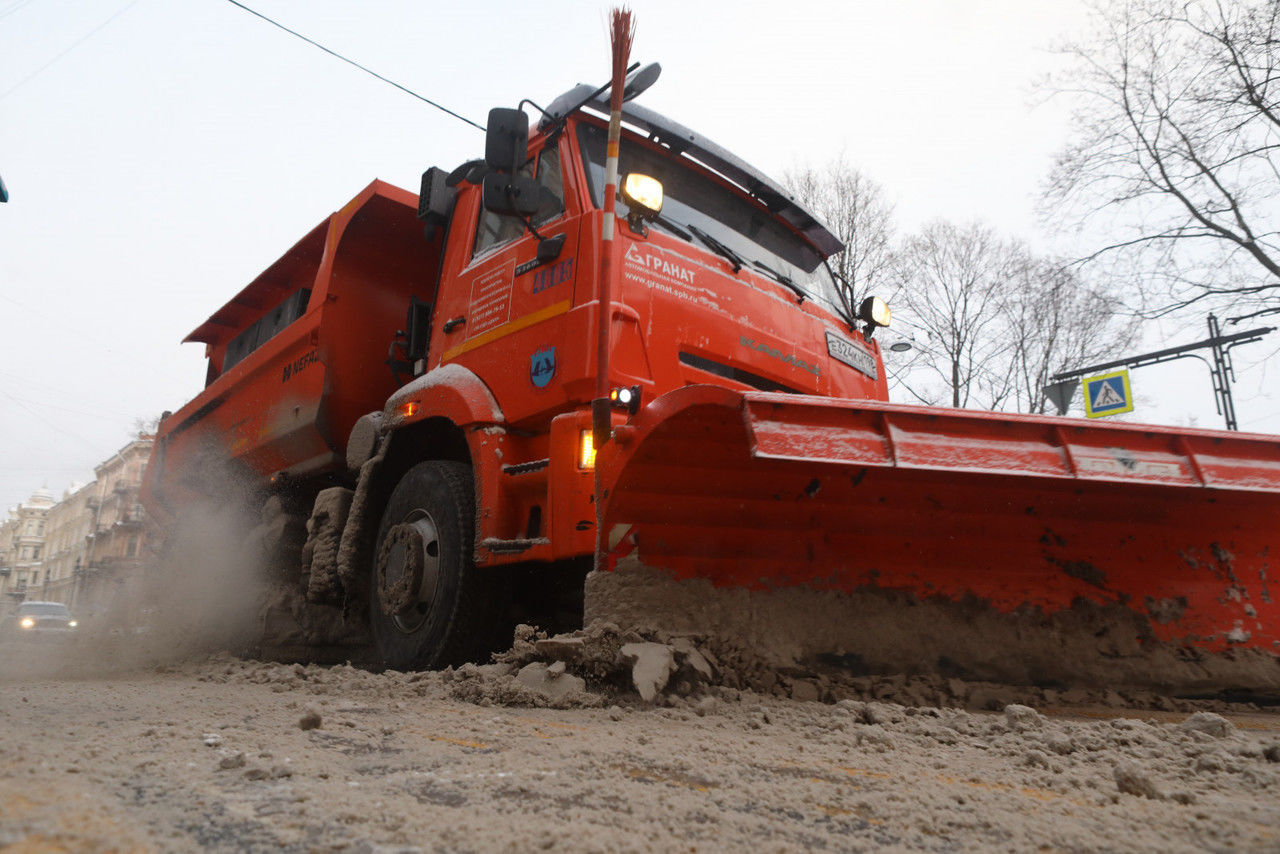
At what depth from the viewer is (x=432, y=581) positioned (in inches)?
149

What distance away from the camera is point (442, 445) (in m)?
4.25

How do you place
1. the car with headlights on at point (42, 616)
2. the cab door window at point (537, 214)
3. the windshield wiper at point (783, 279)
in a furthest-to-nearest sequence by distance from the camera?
the car with headlights on at point (42, 616), the windshield wiper at point (783, 279), the cab door window at point (537, 214)

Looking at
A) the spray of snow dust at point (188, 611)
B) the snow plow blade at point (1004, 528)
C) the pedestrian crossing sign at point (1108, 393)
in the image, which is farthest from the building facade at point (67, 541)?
the snow plow blade at point (1004, 528)

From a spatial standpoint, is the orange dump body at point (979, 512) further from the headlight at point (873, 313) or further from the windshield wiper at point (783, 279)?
the headlight at point (873, 313)

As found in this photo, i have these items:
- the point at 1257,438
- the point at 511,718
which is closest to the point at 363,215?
the point at 511,718

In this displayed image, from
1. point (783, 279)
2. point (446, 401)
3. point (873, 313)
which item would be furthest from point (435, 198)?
point (873, 313)

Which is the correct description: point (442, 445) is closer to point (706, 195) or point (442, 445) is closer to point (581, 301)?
point (581, 301)

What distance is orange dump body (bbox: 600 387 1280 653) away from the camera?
8.43 ft

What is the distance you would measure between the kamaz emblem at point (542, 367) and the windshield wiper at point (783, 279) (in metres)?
1.29

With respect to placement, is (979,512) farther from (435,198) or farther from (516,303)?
(435,198)

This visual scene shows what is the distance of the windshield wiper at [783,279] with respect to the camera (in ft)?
13.6

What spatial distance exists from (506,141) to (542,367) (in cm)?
103

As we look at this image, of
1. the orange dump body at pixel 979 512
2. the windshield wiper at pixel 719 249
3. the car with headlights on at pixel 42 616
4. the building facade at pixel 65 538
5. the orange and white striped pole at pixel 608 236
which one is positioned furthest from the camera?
the building facade at pixel 65 538

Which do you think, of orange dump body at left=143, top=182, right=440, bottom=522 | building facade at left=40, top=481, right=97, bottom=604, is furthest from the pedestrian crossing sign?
building facade at left=40, top=481, right=97, bottom=604
